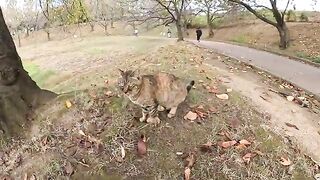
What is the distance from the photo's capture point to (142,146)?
6355mm

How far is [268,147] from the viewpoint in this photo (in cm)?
657

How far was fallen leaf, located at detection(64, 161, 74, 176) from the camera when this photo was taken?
20.1 feet

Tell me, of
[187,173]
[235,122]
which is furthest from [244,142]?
[187,173]

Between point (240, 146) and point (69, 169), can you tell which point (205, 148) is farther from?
point (69, 169)

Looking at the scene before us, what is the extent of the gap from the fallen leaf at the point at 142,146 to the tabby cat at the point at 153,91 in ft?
1.10

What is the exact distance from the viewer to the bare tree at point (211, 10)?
40875 mm

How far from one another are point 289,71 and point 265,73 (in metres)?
2.18

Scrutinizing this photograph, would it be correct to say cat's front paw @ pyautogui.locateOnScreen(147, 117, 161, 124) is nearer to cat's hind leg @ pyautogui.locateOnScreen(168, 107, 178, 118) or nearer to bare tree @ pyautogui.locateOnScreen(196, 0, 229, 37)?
cat's hind leg @ pyautogui.locateOnScreen(168, 107, 178, 118)

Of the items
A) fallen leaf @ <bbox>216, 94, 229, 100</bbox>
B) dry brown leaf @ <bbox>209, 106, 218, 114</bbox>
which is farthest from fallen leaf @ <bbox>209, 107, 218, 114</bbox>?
fallen leaf @ <bbox>216, 94, 229, 100</bbox>

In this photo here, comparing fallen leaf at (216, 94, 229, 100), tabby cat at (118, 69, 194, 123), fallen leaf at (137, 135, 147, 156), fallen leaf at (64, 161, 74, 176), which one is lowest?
fallen leaf at (64, 161, 74, 176)

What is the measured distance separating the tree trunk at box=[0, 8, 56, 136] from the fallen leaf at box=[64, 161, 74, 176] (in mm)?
1240

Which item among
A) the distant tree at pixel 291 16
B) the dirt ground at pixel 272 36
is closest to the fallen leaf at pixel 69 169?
the dirt ground at pixel 272 36

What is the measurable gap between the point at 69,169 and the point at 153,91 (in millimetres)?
1682

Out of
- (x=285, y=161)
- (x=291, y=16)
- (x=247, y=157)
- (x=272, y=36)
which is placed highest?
(x=291, y=16)
